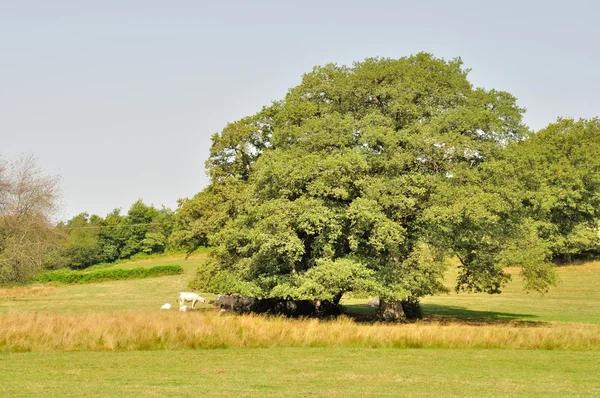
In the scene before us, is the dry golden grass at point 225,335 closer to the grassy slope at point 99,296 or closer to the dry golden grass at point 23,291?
the grassy slope at point 99,296

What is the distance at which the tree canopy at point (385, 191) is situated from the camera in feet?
115

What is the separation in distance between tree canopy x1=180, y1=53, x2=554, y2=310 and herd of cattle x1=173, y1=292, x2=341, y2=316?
445 centimetres

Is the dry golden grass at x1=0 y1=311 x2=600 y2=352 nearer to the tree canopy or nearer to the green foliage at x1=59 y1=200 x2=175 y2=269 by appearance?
the tree canopy

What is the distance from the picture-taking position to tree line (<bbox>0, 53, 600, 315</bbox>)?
35125mm

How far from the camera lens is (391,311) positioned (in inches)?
1550

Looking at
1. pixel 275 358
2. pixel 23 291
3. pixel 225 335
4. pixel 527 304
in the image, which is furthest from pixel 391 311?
pixel 23 291

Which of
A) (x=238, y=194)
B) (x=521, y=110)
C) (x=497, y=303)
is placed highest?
(x=521, y=110)

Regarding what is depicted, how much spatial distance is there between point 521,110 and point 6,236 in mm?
48685

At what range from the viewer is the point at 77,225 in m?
167

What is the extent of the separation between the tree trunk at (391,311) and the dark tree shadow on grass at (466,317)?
90 cm

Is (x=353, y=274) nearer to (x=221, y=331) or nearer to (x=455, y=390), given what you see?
(x=221, y=331)

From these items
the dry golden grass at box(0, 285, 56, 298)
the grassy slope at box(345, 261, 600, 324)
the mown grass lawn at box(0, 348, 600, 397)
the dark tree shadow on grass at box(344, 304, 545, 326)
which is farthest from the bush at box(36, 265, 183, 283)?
the mown grass lawn at box(0, 348, 600, 397)

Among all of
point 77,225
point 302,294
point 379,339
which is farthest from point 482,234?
point 77,225

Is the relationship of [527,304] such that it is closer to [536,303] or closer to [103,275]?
[536,303]
